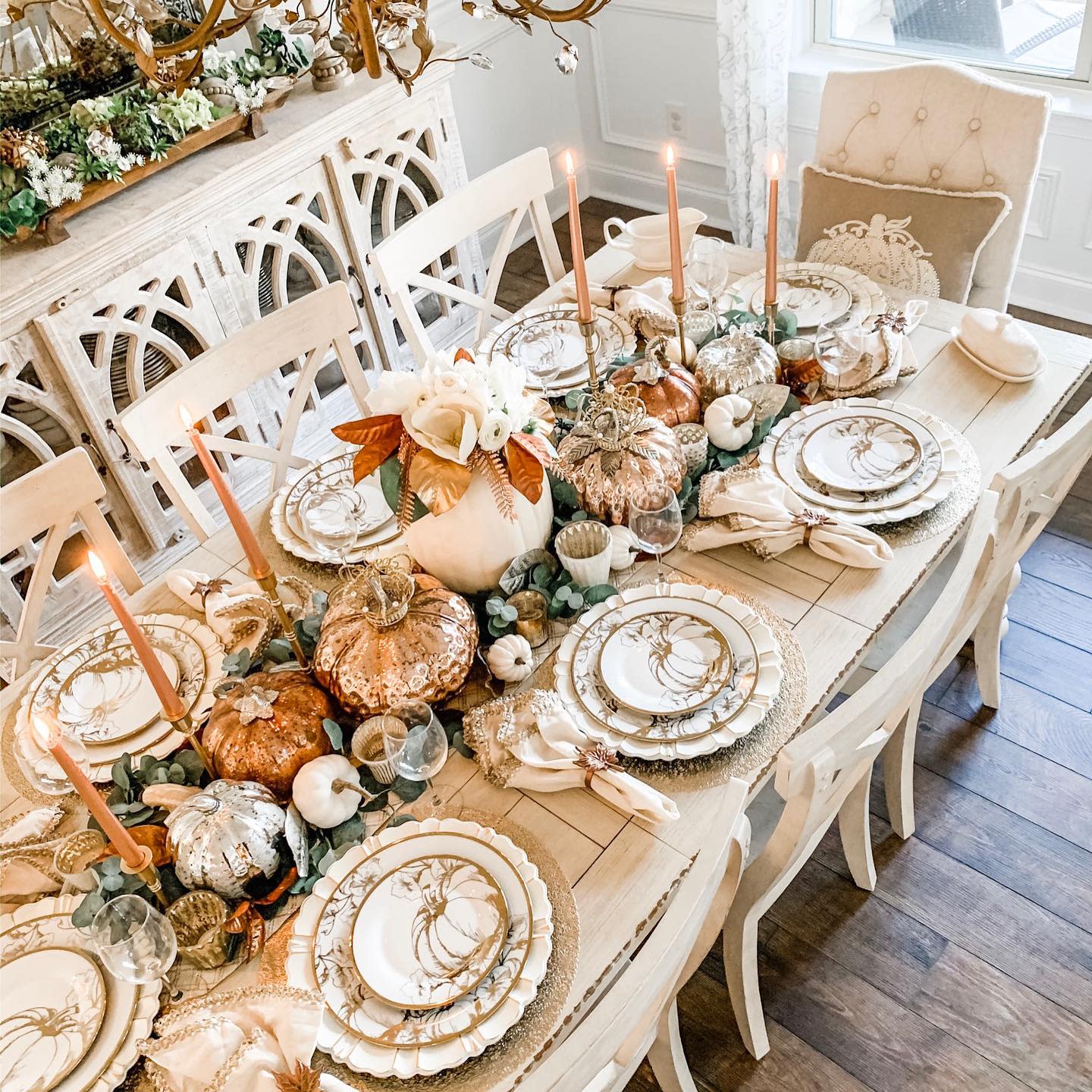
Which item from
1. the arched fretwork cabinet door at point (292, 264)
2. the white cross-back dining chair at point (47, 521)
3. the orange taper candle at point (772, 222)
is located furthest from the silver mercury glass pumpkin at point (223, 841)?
the arched fretwork cabinet door at point (292, 264)

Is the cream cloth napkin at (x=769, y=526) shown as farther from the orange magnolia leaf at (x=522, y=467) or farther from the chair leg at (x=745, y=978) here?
the chair leg at (x=745, y=978)

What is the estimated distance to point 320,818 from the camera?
46.1 inches

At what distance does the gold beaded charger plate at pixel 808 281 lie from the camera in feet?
5.90

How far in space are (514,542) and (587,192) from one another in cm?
292

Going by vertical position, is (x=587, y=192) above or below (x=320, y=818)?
below

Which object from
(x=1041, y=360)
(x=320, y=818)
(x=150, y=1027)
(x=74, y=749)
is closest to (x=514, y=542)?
(x=320, y=818)

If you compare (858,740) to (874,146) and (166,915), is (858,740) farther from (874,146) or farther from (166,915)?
(874,146)

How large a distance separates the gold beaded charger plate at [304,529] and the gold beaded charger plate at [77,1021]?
1.98 ft

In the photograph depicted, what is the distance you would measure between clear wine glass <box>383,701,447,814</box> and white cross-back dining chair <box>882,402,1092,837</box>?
53cm

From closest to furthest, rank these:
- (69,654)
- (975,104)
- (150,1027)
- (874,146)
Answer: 1. (150,1027)
2. (69,654)
3. (975,104)
4. (874,146)

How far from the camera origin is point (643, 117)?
3.60 m

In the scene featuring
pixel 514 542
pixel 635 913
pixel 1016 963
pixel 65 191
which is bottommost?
pixel 1016 963

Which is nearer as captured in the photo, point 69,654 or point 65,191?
point 69,654

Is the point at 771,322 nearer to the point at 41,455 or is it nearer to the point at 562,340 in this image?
the point at 562,340
